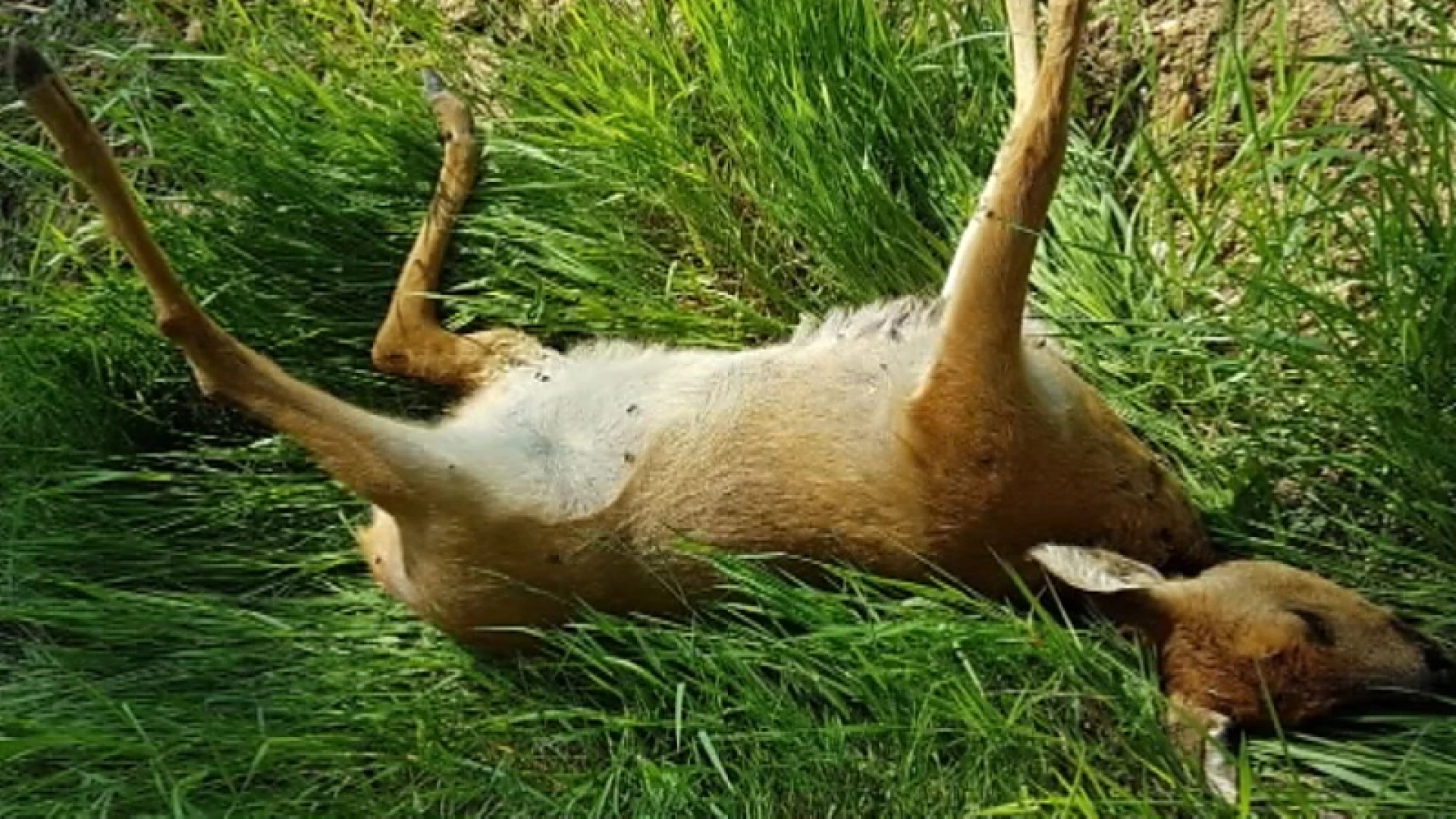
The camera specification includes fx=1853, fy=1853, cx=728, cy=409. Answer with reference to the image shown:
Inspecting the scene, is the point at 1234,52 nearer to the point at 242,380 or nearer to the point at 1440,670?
the point at 1440,670

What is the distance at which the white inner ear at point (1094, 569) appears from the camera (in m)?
3.46

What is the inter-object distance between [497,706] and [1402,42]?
2.29 m

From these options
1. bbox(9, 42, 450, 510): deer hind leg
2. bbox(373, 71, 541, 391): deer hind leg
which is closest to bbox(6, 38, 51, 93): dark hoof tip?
bbox(9, 42, 450, 510): deer hind leg

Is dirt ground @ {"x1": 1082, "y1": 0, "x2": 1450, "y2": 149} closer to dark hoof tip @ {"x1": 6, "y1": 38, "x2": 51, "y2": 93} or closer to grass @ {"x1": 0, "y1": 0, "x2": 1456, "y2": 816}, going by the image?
grass @ {"x1": 0, "y1": 0, "x2": 1456, "y2": 816}

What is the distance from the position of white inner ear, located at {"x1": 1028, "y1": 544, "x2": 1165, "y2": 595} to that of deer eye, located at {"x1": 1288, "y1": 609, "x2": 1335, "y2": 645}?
0.26m

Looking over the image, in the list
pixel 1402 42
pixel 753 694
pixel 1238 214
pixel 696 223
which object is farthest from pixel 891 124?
pixel 753 694

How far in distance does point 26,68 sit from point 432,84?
100 centimetres

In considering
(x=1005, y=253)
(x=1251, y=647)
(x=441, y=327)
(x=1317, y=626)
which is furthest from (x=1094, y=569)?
(x=441, y=327)

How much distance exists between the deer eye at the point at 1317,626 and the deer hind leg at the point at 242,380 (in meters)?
1.68

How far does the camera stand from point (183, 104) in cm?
435

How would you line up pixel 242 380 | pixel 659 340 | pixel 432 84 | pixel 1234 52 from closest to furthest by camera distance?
pixel 242 380, pixel 1234 52, pixel 659 340, pixel 432 84

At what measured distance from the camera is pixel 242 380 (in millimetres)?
3729

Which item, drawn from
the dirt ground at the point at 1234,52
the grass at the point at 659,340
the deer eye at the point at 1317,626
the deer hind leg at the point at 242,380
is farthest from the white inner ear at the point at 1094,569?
the deer hind leg at the point at 242,380

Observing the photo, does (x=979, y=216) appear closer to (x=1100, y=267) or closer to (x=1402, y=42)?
(x=1100, y=267)
